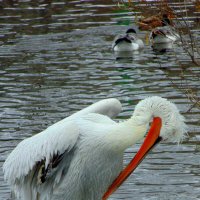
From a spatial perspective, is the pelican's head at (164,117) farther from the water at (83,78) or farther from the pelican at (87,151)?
the water at (83,78)

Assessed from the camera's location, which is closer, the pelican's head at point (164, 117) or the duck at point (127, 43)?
the pelican's head at point (164, 117)

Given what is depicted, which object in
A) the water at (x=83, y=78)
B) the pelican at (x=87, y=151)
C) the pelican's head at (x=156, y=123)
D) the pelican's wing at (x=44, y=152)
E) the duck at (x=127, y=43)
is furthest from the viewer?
the duck at (x=127, y=43)

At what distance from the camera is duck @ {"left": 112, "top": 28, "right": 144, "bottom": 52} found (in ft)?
52.8

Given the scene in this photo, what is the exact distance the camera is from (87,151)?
6430mm

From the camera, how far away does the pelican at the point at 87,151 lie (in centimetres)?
612

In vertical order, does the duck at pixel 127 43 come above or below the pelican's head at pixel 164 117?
below

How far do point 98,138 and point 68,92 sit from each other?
5898 mm

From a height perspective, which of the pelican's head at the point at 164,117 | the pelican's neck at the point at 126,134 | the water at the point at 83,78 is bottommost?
the water at the point at 83,78

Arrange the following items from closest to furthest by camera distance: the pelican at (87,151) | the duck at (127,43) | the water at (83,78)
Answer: the pelican at (87,151) → the water at (83,78) → the duck at (127,43)

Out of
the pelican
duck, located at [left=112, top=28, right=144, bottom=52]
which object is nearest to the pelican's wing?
the pelican

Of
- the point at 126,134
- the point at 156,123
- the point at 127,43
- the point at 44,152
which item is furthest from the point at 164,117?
the point at 127,43

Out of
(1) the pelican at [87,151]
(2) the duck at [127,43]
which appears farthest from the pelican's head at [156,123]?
(2) the duck at [127,43]

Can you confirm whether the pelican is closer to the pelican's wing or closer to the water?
the pelican's wing

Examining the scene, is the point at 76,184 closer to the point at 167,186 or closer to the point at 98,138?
the point at 98,138
